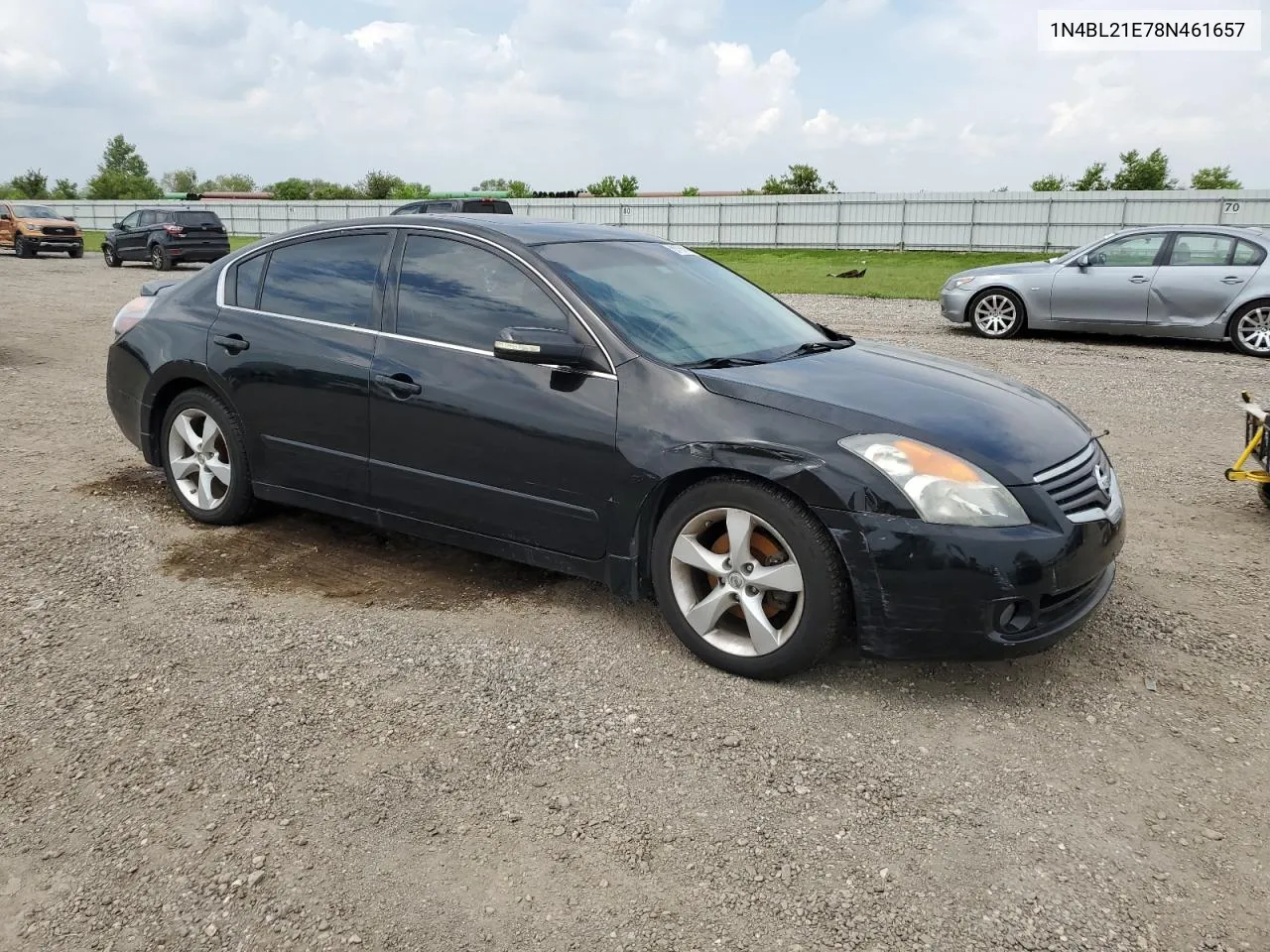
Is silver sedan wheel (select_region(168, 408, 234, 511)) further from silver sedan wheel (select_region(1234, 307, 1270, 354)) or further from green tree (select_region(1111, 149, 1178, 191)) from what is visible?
green tree (select_region(1111, 149, 1178, 191))

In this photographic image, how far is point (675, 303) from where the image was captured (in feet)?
14.6

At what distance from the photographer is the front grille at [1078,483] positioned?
355 cm

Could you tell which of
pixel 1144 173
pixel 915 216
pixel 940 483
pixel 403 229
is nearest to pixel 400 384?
pixel 403 229

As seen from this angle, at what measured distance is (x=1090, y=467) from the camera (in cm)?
385

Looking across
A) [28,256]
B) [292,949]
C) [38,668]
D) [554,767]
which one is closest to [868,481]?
[554,767]

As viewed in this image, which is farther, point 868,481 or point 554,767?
point 868,481

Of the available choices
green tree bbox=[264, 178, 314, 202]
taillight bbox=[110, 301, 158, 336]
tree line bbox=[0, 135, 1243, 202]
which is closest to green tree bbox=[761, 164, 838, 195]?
tree line bbox=[0, 135, 1243, 202]

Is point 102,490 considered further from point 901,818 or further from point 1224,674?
point 1224,674

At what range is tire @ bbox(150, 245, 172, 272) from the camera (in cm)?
2577

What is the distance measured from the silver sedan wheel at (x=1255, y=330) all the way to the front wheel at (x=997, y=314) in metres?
2.52

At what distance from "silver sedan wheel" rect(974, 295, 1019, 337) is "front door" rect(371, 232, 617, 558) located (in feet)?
35.1

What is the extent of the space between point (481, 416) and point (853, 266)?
2668 cm

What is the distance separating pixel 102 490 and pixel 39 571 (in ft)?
4.69

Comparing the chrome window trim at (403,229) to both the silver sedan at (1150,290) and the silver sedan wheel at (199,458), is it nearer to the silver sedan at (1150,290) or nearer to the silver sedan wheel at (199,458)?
the silver sedan wheel at (199,458)
